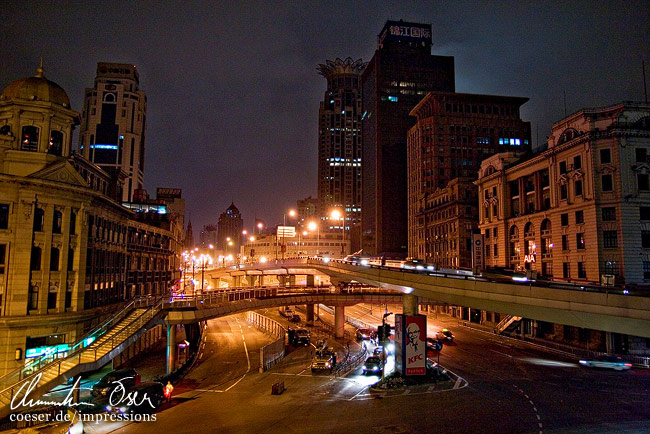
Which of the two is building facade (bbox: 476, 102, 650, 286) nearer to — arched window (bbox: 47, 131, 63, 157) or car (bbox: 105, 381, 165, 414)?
car (bbox: 105, 381, 165, 414)

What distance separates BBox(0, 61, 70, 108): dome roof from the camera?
3528 cm

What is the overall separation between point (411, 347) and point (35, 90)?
3671cm

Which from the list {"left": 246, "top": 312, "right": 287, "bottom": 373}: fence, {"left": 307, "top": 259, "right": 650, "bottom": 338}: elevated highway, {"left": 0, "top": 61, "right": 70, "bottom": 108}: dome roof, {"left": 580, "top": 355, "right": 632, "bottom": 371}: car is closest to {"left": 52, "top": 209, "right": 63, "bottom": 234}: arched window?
{"left": 0, "top": 61, "right": 70, "bottom": 108}: dome roof

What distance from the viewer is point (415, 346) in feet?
111

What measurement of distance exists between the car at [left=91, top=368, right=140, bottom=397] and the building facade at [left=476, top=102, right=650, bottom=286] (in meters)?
39.0

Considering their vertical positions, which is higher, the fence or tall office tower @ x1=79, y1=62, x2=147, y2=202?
tall office tower @ x1=79, y1=62, x2=147, y2=202

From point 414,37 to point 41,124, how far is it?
15798cm

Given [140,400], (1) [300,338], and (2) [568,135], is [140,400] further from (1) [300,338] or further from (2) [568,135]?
(2) [568,135]

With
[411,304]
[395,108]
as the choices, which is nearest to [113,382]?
[411,304]

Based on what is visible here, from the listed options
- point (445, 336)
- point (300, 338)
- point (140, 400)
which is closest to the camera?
point (140, 400)

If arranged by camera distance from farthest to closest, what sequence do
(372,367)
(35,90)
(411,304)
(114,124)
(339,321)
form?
(114,124) < (339,321) < (372,367) < (411,304) < (35,90)

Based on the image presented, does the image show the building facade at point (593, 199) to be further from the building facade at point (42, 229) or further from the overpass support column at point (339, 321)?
the building facade at point (42, 229)

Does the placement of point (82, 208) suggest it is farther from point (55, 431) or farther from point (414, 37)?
point (414, 37)

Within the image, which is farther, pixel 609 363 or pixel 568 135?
pixel 568 135
